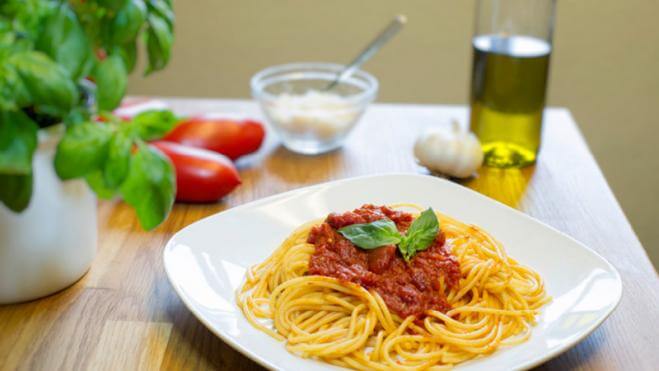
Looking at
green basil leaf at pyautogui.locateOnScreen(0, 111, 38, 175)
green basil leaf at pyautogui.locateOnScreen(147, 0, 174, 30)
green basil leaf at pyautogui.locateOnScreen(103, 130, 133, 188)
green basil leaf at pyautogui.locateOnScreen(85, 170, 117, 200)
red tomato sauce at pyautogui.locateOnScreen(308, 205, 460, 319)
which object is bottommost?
red tomato sauce at pyautogui.locateOnScreen(308, 205, 460, 319)

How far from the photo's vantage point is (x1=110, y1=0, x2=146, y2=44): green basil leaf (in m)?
0.83

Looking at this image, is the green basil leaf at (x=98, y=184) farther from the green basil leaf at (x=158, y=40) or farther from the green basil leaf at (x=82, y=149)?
the green basil leaf at (x=158, y=40)

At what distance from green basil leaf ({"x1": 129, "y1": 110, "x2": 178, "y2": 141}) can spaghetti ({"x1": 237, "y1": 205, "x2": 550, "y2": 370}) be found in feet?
0.75

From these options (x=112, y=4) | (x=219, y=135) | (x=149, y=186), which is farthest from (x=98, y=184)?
(x=219, y=135)

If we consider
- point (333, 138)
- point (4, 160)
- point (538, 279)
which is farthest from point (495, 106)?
point (4, 160)

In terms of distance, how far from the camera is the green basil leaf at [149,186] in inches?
33.1

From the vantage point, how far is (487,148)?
157 cm

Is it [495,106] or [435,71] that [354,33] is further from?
[495,106]

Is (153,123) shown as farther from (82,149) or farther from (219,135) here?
(219,135)

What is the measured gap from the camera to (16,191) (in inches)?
32.8

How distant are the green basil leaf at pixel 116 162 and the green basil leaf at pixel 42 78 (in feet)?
0.24

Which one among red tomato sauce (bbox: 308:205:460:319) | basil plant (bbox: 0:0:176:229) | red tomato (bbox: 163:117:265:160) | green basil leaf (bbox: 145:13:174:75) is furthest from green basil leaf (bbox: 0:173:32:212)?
red tomato (bbox: 163:117:265:160)

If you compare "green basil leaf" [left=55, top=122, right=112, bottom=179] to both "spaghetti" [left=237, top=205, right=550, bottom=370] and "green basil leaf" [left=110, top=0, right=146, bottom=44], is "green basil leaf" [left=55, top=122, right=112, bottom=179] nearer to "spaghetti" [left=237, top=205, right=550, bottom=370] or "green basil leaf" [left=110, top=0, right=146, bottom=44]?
"green basil leaf" [left=110, top=0, right=146, bottom=44]

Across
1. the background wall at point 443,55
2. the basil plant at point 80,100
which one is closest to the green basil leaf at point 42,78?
→ the basil plant at point 80,100
